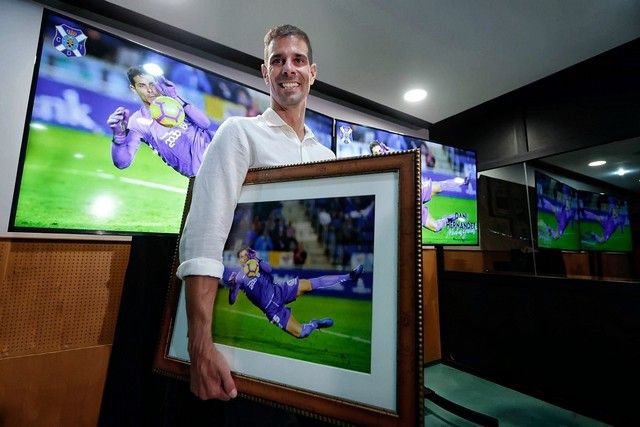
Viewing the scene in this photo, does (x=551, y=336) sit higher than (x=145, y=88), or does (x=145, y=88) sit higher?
(x=145, y=88)

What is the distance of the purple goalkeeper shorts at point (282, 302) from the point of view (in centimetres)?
66

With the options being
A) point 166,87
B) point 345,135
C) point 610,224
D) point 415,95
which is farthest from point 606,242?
point 166,87

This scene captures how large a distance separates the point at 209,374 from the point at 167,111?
1.64m

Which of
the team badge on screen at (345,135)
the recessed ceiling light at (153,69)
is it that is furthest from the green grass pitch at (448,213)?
the recessed ceiling light at (153,69)

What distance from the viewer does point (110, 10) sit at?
6.64 ft

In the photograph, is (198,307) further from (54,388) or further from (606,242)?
(606,242)

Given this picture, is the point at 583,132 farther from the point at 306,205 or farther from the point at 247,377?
the point at 247,377

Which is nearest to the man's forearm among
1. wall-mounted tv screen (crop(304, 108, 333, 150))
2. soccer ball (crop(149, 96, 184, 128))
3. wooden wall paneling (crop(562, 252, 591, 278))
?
soccer ball (crop(149, 96, 184, 128))

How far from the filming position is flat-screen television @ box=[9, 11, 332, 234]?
137 centimetres

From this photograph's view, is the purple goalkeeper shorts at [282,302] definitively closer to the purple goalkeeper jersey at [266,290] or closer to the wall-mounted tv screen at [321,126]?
the purple goalkeeper jersey at [266,290]

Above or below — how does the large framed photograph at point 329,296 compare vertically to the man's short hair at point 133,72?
below

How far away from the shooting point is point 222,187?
2.31 ft

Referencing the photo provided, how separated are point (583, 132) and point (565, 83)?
566mm

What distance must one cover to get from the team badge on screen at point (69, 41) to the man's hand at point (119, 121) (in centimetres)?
31
